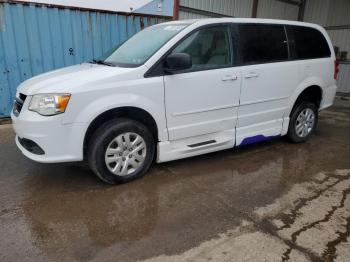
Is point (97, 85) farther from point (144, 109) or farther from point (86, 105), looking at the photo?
point (144, 109)

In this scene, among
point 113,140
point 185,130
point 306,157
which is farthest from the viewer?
point 306,157

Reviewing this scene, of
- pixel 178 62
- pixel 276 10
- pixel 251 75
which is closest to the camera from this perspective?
pixel 178 62

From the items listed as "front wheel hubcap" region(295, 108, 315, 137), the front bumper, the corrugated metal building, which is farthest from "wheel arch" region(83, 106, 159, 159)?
the corrugated metal building

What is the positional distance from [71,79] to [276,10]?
33.0 ft

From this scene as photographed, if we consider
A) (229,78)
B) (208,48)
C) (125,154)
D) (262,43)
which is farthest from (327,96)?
(125,154)

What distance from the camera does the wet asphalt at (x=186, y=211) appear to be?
2387mm

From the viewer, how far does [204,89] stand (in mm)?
3602

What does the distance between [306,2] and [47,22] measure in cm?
1011

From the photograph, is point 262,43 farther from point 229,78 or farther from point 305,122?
point 305,122

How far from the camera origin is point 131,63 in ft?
11.2

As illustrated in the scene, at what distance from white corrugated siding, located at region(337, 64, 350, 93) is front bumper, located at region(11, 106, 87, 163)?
10925mm

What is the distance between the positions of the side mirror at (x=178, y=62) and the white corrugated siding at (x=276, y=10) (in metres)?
8.35

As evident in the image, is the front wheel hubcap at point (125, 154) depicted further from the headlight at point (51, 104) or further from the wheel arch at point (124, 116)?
the headlight at point (51, 104)

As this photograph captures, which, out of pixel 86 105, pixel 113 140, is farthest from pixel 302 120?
Answer: pixel 86 105
